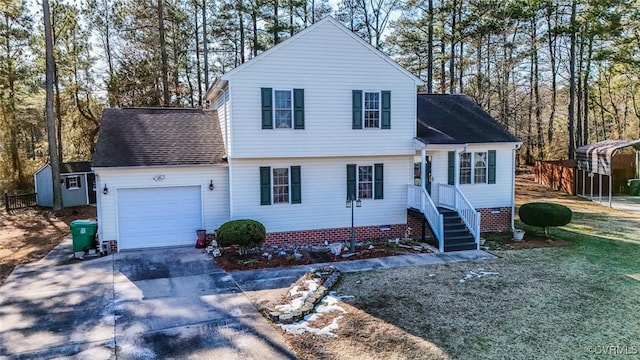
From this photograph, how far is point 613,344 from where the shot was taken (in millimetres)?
6504

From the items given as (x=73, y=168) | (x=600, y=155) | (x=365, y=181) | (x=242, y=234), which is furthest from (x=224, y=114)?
(x=600, y=155)

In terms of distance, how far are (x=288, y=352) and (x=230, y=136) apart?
7.48m

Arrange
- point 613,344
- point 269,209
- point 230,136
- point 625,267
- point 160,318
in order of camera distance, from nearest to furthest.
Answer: point 613,344, point 160,318, point 625,267, point 230,136, point 269,209

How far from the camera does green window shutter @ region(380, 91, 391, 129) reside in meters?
13.5

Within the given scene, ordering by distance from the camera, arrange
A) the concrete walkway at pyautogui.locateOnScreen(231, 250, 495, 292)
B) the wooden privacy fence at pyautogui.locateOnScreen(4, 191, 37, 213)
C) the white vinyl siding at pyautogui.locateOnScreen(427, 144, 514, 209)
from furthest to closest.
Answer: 1. the wooden privacy fence at pyautogui.locateOnScreen(4, 191, 37, 213)
2. the white vinyl siding at pyautogui.locateOnScreen(427, 144, 514, 209)
3. the concrete walkway at pyautogui.locateOnScreen(231, 250, 495, 292)

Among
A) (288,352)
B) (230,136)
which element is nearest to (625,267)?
(288,352)

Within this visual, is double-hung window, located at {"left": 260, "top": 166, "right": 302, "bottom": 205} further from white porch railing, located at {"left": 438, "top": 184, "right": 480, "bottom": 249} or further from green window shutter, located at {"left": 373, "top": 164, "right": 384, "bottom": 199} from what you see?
white porch railing, located at {"left": 438, "top": 184, "right": 480, "bottom": 249}

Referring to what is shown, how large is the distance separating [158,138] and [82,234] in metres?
3.75

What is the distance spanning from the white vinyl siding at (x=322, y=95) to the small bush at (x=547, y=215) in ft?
15.6

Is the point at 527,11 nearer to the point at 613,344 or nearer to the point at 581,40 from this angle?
the point at 581,40

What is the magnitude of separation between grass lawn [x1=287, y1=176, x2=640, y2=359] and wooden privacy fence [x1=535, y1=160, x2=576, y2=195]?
12483 millimetres

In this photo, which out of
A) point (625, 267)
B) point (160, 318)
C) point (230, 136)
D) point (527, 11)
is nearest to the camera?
point (160, 318)

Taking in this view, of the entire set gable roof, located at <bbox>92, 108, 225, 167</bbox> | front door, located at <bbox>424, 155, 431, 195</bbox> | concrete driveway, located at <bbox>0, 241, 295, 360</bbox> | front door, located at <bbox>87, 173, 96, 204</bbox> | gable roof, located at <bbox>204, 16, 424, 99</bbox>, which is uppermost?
gable roof, located at <bbox>204, 16, 424, 99</bbox>

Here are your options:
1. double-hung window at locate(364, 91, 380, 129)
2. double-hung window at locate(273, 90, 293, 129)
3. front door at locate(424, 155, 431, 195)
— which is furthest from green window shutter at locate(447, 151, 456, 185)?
double-hung window at locate(273, 90, 293, 129)
